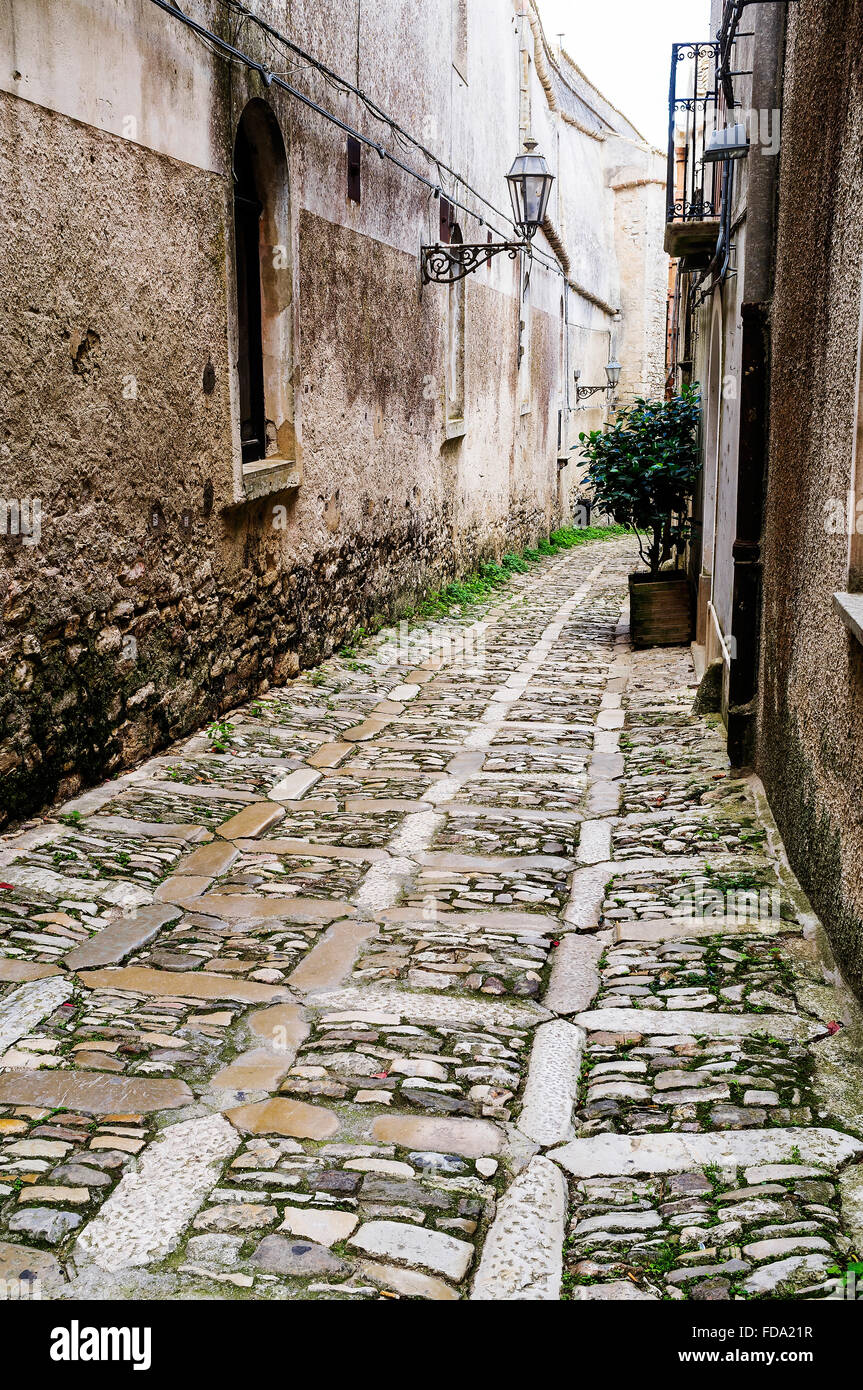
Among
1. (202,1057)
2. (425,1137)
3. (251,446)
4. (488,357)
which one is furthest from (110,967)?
(488,357)

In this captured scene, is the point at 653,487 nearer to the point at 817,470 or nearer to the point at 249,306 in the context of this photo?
the point at 249,306

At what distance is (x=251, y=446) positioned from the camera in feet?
23.9

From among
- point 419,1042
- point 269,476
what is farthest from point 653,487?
point 419,1042

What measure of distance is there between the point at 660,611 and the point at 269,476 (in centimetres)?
371

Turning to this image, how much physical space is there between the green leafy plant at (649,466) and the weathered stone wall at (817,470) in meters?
4.20

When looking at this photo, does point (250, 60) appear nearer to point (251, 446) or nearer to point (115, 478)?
point (251, 446)

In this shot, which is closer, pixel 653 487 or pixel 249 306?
pixel 249 306

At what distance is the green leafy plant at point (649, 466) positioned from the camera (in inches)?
372

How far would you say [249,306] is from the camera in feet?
23.8

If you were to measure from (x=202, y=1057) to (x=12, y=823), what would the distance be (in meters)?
1.77

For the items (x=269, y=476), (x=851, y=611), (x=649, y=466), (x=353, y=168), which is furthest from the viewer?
(x=649, y=466)

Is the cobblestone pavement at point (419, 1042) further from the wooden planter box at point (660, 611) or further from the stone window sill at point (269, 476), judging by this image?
the wooden planter box at point (660, 611)

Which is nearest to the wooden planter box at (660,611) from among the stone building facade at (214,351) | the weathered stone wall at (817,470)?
the stone building facade at (214,351)

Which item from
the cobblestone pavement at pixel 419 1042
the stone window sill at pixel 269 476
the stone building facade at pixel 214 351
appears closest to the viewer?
the cobblestone pavement at pixel 419 1042
